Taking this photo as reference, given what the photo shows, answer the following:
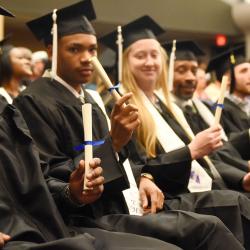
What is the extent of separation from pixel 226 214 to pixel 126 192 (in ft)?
2.08

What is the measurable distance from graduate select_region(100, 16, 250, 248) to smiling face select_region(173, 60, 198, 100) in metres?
0.61

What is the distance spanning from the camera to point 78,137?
2.90 meters

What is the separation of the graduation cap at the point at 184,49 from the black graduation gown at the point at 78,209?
1.85m

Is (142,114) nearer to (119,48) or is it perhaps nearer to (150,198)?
(119,48)

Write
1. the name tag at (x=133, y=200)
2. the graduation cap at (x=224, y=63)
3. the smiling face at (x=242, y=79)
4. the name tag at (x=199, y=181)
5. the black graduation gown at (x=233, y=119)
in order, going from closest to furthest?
the name tag at (x=133, y=200)
the name tag at (x=199, y=181)
the black graduation gown at (x=233, y=119)
the graduation cap at (x=224, y=63)
the smiling face at (x=242, y=79)

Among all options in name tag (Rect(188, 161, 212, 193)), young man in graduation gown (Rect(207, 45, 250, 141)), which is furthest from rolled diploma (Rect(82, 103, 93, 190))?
young man in graduation gown (Rect(207, 45, 250, 141))

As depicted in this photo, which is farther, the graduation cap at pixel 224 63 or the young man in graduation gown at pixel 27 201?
the graduation cap at pixel 224 63

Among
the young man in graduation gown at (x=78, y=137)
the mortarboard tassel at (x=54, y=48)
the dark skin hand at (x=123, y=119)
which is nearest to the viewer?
the dark skin hand at (x=123, y=119)

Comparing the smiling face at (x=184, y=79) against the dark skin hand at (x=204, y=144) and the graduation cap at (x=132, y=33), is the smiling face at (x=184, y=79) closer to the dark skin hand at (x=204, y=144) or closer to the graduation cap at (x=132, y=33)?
the graduation cap at (x=132, y=33)

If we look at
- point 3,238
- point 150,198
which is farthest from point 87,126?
point 150,198

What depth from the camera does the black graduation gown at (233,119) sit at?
500 cm

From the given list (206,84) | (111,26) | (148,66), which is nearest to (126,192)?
(148,66)

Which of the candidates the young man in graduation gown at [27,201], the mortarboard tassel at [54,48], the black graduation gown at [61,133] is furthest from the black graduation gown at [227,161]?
the young man in graduation gown at [27,201]

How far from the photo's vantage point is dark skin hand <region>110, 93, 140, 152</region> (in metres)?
2.36
